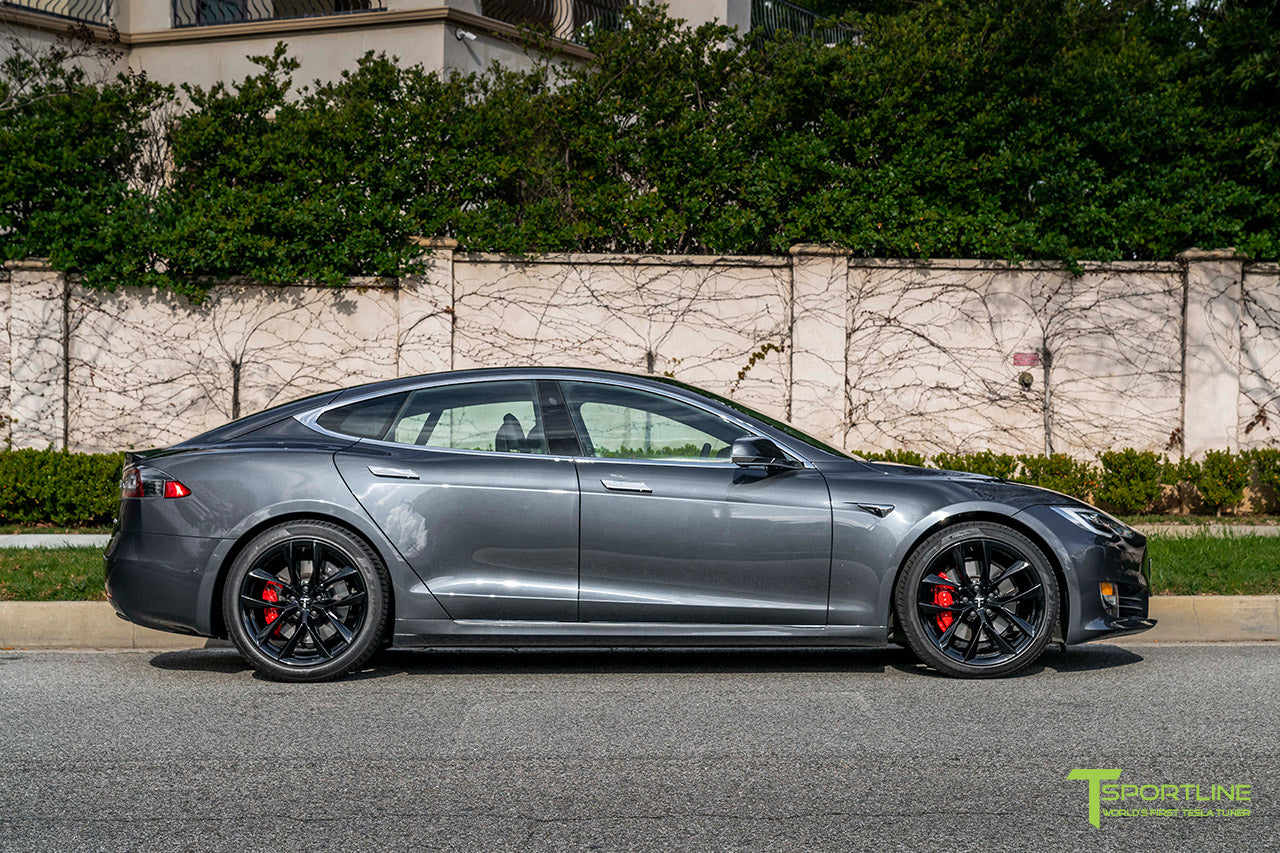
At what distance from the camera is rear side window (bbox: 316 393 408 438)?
638 cm

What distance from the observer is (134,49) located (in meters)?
17.8

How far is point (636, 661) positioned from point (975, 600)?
1.91 metres

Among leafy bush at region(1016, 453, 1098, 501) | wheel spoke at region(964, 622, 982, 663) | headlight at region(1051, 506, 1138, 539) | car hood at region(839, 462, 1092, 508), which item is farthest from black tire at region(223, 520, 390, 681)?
leafy bush at region(1016, 453, 1098, 501)

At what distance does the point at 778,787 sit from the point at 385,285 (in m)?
9.24

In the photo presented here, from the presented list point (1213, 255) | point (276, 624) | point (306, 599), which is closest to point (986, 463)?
point (1213, 255)

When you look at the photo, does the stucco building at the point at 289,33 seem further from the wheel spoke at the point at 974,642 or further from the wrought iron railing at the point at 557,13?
the wheel spoke at the point at 974,642

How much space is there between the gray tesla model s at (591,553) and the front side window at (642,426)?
2cm

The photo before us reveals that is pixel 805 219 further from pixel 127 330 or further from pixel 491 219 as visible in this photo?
pixel 127 330

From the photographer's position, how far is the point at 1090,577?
6.16 metres

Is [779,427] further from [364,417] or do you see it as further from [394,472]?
[364,417]

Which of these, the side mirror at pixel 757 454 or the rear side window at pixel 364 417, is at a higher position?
the rear side window at pixel 364 417

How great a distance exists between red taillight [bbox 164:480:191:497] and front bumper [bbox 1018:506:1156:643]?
13.8 feet

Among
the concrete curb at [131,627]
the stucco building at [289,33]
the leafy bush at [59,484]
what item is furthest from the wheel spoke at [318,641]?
the stucco building at [289,33]

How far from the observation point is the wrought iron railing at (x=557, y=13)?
62.8 feet
